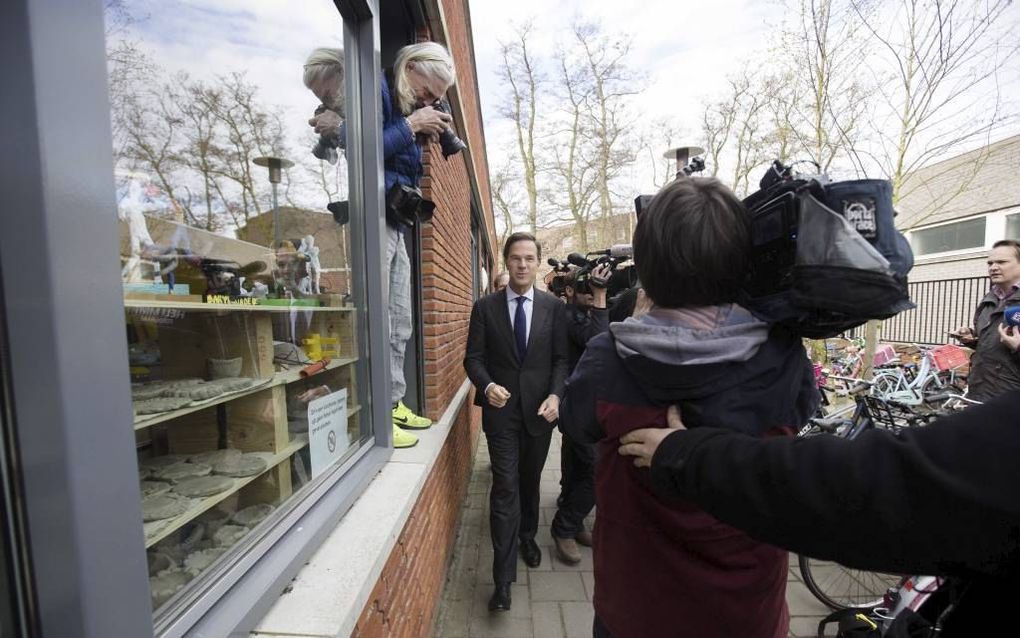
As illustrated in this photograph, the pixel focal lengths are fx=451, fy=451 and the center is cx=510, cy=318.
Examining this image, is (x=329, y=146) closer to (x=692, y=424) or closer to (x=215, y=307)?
(x=215, y=307)

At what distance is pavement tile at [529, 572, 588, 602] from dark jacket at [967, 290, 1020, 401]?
3.46 metres

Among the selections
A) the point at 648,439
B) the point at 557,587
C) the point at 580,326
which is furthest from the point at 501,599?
the point at 648,439

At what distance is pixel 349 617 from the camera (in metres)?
1.17

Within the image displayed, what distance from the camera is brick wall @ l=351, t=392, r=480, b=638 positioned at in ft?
5.05

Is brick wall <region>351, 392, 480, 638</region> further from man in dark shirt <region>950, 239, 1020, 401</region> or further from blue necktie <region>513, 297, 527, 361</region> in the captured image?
man in dark shirt <region>950, 239, 1020, 401</region>

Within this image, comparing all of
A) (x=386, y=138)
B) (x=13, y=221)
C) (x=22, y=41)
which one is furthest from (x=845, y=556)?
(x=386, y=138)

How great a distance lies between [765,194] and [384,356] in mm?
1770

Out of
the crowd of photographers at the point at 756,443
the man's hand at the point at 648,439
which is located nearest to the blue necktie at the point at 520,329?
the crowd of photographers at the point at 756,443

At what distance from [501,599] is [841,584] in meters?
2.20

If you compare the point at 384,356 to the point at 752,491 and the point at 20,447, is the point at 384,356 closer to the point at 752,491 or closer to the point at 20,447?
the point at 20,447

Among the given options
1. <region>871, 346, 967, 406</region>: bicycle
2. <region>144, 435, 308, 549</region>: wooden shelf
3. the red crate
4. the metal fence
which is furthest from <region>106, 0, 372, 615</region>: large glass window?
the metal fence

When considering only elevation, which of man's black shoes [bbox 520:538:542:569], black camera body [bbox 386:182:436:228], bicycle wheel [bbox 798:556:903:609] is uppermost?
black camera body [bbox 386:182:436:228]

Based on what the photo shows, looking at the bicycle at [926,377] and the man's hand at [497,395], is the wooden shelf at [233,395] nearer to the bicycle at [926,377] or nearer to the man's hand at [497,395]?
the man's hand at [497,395]

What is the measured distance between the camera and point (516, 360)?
2.97 metres
